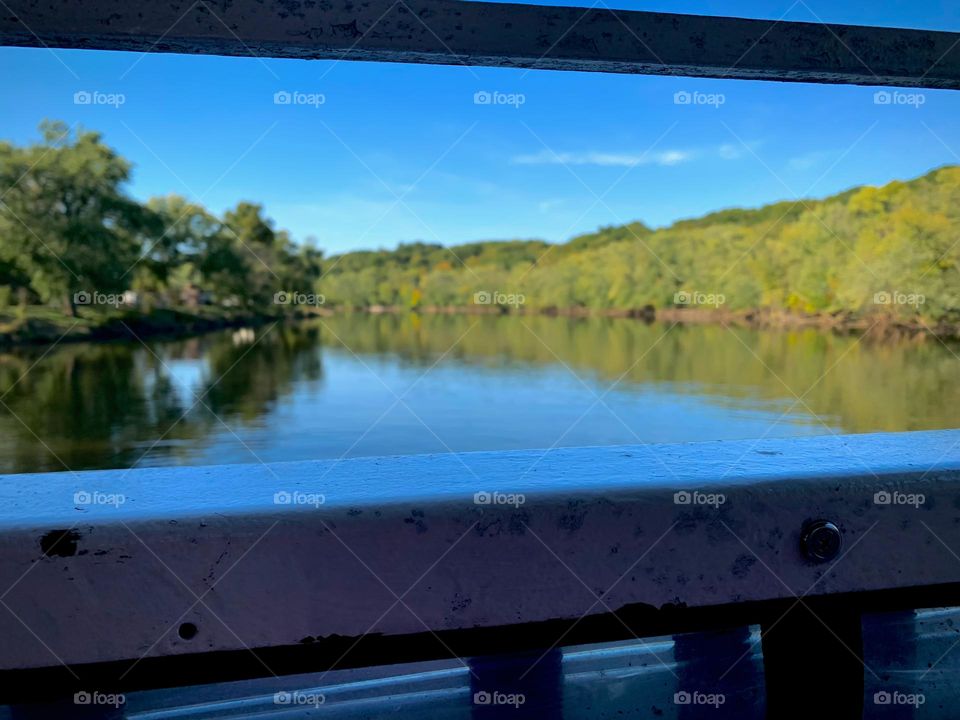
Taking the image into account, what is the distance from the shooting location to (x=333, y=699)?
1.12 meters

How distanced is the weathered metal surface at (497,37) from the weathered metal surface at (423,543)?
0.42 meters

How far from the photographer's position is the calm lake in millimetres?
27875

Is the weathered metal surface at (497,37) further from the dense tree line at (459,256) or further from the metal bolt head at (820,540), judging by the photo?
the dense tree line at (459,256)

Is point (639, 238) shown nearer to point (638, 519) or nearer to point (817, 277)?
point (817, 277)

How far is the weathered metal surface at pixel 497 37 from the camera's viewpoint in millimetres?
685

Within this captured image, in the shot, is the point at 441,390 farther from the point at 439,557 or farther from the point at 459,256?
the point at 439,557

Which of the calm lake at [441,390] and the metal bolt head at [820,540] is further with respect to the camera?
the calm lake at [441,390]

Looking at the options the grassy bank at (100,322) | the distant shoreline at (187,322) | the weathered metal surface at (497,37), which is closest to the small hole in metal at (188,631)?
the weathered metal surface at (497,37)

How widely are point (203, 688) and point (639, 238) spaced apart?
83.3 ft

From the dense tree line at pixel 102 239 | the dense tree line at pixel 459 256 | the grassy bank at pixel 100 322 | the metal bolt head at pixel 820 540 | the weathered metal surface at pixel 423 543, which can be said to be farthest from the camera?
the dense tree line at pixel 459 256

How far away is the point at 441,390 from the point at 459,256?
65.8 feet

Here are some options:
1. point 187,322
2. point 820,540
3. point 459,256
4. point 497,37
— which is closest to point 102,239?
point 187,322

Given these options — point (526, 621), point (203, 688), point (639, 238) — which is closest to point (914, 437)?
point (526, 621)

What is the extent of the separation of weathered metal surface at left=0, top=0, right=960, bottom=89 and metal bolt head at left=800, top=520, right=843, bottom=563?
493 mm
